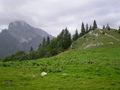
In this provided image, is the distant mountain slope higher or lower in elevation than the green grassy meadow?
higher

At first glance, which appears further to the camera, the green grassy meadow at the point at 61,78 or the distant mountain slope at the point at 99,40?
the distant mountain slope at the point at 99,40

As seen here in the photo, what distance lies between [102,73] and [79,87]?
10475mm

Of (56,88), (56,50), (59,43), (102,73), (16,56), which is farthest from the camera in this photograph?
(16,56)

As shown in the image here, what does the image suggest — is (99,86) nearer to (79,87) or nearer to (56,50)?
(79,87)

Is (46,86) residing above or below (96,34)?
below

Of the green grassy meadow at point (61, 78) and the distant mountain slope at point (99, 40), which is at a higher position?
the distant mountain slope at point (99, 40)

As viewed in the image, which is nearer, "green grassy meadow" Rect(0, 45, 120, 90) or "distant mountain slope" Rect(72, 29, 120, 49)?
"green grassy meadow" Rect(0, 45, 120, 90)

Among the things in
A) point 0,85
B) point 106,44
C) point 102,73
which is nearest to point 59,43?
point 106,44

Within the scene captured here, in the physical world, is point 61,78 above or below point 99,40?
below

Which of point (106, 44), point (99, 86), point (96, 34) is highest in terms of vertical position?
point (96, 34)

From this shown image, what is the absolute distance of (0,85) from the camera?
62.9ft

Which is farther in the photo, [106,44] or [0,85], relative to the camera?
[106,44]

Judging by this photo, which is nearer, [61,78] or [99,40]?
[61,78]

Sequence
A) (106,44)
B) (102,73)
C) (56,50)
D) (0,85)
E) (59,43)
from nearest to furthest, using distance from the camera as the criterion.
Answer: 1. (0,85)
2. (102,73)
3. (106,44)
4. (56,50)
5. (59,43)
